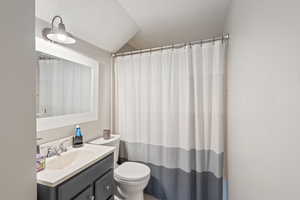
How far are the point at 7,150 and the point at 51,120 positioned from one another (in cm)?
75

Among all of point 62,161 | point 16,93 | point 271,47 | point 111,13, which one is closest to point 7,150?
point 16,93

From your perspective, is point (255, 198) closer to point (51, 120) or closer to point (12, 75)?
point (12, 75)

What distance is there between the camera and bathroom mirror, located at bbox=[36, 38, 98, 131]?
52.4 inches

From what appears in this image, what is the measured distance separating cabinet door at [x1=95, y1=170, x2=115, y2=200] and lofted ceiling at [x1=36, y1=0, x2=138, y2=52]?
4.93 ft

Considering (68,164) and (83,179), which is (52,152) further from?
(83,179)

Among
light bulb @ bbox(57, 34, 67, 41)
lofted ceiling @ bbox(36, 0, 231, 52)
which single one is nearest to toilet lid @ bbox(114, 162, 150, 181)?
light bulb @ bbox(57, 34, 67, 41)

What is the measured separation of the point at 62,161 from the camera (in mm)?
1334

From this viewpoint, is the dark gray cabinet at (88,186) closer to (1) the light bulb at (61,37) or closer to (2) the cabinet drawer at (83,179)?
(2) the cabinet drawer at (83,179)

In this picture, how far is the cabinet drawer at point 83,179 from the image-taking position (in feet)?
3.06

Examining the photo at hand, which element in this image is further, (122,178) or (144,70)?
(144,70)

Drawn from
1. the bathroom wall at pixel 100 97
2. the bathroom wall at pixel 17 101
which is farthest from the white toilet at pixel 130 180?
the bathroom wall at pixel 17 101

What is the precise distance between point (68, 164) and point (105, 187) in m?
0.41

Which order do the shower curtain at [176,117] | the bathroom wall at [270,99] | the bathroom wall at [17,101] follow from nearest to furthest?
1. the bathroom wall at [270,99]
2. the bathroom wall at [17,101]
3. the shower curtain at [176,117]

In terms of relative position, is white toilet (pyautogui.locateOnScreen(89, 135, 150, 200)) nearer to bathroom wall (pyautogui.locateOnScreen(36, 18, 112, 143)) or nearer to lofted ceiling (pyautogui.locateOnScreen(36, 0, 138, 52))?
bathroom wall (pyautogui.locateOnScreen(36, 18, 112, 143))
